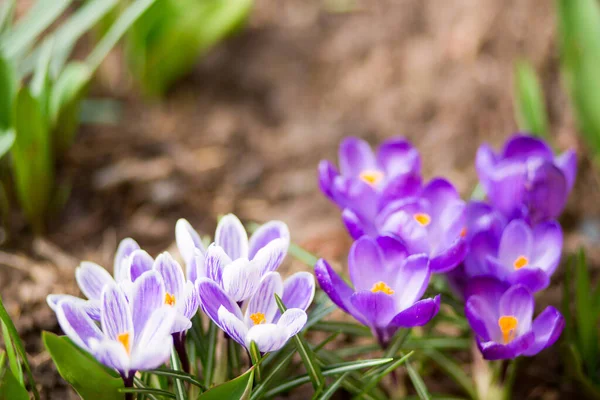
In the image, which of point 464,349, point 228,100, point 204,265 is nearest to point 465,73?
point 228,100

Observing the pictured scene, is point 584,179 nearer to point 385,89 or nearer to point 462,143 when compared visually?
point 462,143

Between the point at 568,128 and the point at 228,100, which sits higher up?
the point at 228,100

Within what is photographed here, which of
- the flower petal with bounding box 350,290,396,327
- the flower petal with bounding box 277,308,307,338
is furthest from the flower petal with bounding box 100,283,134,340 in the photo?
the flower petal with bounding box 350,290,396,327

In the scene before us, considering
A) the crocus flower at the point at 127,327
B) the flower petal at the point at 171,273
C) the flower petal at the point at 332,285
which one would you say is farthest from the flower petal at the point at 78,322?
the flower petal at the point at 332,285

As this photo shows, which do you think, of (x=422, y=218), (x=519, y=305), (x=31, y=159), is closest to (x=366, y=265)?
(x=422, y=218)

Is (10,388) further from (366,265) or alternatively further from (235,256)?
(366,265)

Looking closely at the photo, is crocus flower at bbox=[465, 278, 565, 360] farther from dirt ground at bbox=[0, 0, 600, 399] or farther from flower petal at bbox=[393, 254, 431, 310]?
dirt ground at bbox=[0, 0, 600, 399]

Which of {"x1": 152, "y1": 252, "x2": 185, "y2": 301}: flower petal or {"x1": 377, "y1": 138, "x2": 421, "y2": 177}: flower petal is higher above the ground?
{"x1": 152, "y1": 252, "x2": 185, "y2": 301}: flower petal
